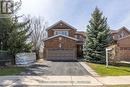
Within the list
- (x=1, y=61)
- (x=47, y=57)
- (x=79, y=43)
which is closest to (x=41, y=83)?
(x=1, y=61)

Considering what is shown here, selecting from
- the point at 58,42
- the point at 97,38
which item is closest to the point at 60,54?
the point at 58,42

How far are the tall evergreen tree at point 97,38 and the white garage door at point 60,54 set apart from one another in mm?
4581

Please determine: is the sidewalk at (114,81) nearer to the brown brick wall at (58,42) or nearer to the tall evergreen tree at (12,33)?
the tall evergreen tree at (12,33)

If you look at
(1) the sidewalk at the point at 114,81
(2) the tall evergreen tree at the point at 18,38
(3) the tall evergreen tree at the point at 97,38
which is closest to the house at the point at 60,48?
(3) the tall evergreen tree at the point at 97,38

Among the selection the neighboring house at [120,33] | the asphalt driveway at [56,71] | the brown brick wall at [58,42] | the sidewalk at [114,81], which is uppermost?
the neighboring house at [120,33]

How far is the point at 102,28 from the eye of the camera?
37406 millimetres

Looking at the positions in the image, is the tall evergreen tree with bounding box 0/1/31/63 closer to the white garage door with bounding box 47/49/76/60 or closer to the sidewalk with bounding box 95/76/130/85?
the white garage door with bounding box 47/49/76/60

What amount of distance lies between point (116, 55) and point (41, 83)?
24422 millimetres

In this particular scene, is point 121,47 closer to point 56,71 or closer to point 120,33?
point 120,33

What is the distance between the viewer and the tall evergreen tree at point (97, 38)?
36.4 meters

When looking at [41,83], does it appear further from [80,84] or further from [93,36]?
[93,36]

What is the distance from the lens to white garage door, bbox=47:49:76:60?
4138 centimetres

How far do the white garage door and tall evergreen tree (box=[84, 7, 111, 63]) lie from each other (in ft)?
15.0

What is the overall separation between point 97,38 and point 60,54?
7350mm
